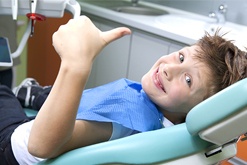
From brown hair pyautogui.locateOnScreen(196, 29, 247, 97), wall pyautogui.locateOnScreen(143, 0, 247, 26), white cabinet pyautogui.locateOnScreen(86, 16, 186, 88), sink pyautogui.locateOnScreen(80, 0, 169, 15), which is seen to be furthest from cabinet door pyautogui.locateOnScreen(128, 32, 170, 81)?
brown hair pyautogui.locateOnScreen(196, 29, 247, 97)

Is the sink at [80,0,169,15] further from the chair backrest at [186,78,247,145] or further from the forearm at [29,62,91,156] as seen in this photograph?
the chair backrest at [186,78,247,145]

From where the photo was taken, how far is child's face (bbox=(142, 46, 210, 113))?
117 centimetres

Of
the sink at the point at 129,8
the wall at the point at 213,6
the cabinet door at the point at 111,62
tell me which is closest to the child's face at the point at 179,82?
the cabinet door at the point at 111,62

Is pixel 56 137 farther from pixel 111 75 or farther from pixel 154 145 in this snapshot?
pixel 111 75

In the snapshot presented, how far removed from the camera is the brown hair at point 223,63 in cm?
114

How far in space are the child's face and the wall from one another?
153cm

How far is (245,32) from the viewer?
8.07ft

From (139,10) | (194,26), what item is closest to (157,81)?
(194,26)

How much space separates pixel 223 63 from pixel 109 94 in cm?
35

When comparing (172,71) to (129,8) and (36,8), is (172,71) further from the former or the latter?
(129,8)

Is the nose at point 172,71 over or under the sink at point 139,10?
over

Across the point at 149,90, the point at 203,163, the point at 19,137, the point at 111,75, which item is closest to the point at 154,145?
the point at 203,163

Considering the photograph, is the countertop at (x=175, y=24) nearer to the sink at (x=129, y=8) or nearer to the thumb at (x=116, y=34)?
the sink at (x=129, y=8)

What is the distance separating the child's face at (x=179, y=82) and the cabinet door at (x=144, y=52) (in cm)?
116
